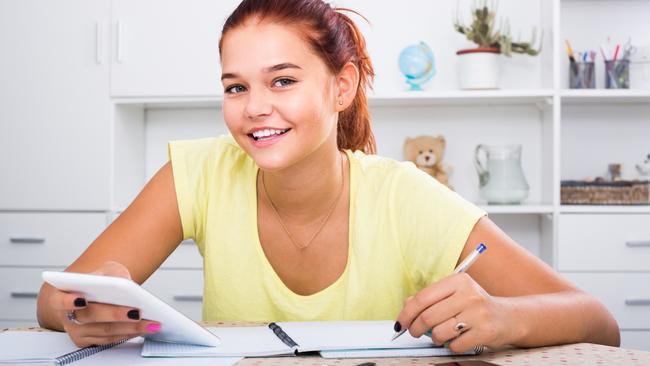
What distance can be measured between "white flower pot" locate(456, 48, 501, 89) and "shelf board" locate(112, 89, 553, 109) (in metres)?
0.04

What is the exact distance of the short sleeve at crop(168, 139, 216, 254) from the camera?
4.82ft

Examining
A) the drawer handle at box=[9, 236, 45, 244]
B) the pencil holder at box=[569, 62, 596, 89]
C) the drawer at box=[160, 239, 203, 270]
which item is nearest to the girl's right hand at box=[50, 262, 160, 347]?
the drawer at box=[160, 239, 203, 270]

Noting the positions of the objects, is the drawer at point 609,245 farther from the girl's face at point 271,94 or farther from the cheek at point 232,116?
the cheek at point 232,116

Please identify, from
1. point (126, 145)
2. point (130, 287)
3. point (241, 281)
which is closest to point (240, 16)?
point (241, 281)

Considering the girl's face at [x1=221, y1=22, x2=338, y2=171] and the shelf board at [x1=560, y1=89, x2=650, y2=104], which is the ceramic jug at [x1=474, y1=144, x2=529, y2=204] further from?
the girl's face at [x1=221, y1=22, x2=338, y2=171]

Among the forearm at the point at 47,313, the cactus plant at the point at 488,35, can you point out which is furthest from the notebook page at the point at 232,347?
the cactus plant at the point at 488,35

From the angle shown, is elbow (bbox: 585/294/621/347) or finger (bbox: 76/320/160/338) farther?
elbow (bbox: 585/294/621/347)

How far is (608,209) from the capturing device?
110 inches

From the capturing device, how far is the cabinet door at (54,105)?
3070 mm

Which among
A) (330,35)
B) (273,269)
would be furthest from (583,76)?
(273,269)

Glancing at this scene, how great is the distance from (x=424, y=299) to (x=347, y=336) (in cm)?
13

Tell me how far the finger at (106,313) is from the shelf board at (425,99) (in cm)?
204

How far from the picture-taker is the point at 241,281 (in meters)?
1.45

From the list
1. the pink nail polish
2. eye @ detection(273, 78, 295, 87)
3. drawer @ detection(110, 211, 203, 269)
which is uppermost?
eye @ detection(273, 78, 295, 87)
